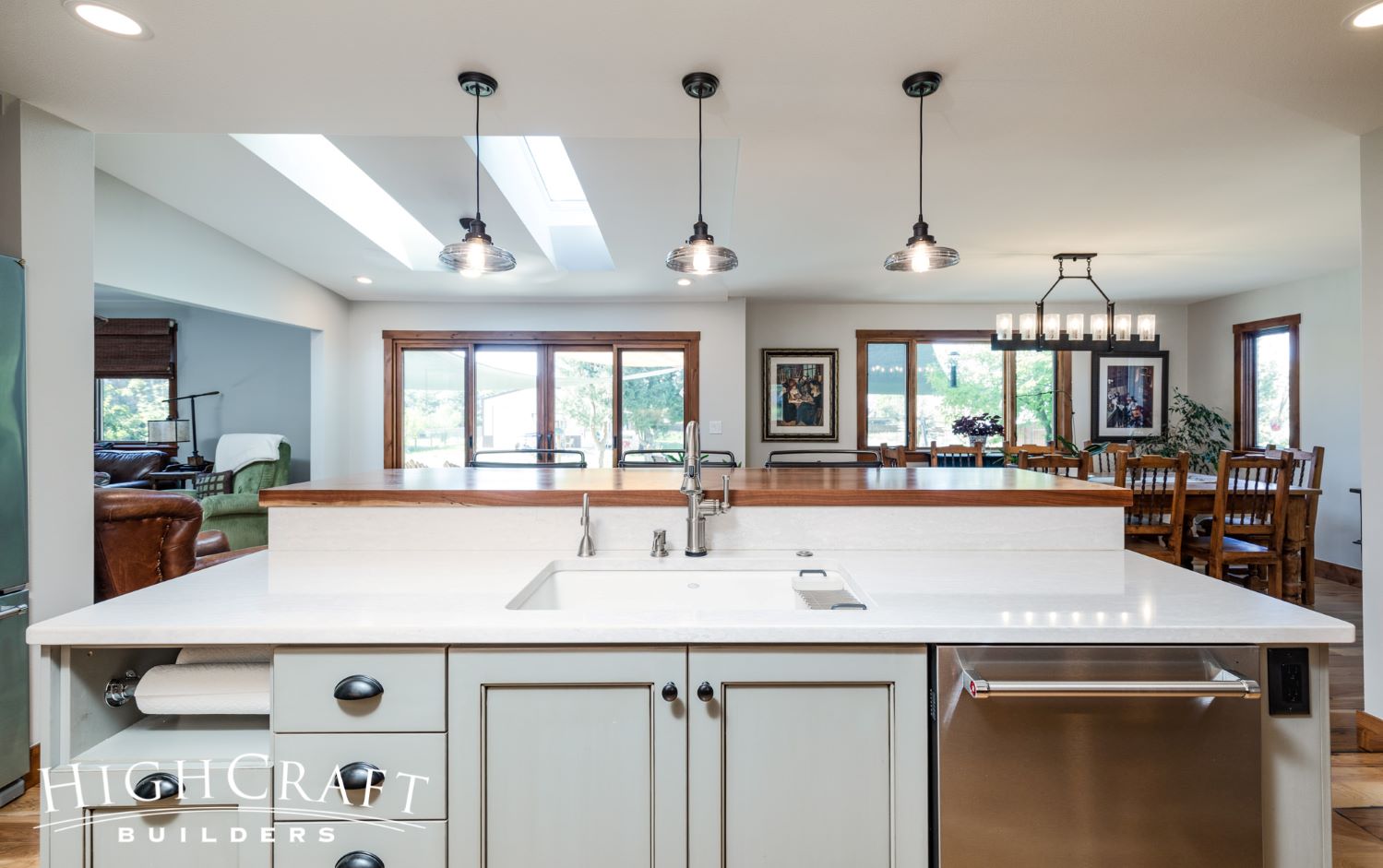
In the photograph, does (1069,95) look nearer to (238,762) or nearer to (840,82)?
(840,82)

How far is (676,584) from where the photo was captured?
1545 mm

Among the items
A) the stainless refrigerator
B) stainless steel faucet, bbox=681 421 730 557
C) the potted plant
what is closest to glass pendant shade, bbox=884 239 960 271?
stainless steel faucet, bbox=681 421 730 557

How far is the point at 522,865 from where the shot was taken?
1102mm

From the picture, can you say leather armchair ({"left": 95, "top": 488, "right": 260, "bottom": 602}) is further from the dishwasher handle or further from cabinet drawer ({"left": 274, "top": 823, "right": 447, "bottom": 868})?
the dishwasher handle

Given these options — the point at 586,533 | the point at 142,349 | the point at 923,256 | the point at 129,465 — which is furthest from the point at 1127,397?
the point at 142,349

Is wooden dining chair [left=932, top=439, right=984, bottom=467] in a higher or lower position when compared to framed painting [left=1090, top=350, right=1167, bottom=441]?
lower

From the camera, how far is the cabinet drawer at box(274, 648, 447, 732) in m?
1.09

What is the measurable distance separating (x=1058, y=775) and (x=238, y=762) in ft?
4.49

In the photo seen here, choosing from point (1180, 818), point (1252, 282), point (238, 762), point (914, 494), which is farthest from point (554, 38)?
point (1252, 282)

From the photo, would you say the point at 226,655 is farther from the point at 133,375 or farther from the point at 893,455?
the point at 133,375

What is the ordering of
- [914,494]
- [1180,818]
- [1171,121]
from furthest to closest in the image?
[1171,121]
[914,494]
[1180,818]

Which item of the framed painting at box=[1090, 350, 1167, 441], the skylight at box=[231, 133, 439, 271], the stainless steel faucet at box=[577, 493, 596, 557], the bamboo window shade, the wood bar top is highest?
the skylight at box=[231, 133, 439, 271]

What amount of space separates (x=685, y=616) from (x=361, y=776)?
0.59 m

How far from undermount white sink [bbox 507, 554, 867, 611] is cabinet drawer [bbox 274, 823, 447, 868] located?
53cm
